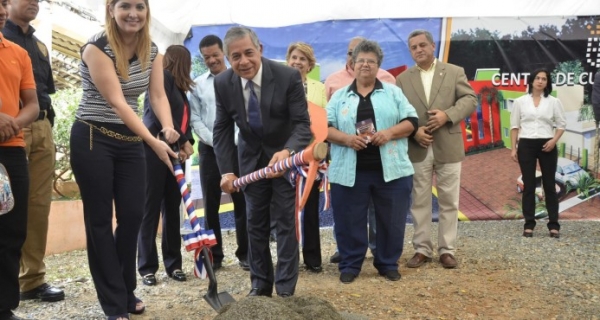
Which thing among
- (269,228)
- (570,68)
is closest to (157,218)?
(269,228)

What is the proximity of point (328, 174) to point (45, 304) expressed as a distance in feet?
7.52

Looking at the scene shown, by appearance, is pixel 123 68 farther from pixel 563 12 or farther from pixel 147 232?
pixel 563 12

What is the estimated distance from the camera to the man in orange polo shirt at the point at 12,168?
381 centimetres

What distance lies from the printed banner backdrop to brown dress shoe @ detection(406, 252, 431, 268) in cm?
299

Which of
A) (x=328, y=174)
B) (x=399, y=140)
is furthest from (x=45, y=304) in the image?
(x=399, y=140)

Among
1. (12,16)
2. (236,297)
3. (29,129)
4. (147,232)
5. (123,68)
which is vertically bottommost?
(236,297)

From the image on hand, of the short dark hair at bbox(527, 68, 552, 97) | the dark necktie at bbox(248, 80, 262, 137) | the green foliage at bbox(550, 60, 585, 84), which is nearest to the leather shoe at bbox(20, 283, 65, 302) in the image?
the dark necktie at bbox(248, 80, 262, 137)

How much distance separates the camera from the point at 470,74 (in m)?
8.81

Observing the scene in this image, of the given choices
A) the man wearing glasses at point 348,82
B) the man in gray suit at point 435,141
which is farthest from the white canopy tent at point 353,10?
the man in gray suit at point 435,141

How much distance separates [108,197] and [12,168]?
54 cm

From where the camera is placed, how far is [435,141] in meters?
5.88

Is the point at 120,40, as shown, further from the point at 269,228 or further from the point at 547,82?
the point at 547,82

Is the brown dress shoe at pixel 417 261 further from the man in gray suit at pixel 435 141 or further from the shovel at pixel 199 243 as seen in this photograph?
the shovel at pixel 199 243

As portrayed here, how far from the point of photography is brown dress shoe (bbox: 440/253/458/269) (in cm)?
582
